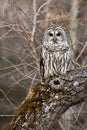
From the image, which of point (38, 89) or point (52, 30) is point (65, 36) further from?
point (38, 89)

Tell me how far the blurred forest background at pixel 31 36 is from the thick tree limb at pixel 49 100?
2787 mm

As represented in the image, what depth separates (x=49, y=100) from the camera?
5.66 metres

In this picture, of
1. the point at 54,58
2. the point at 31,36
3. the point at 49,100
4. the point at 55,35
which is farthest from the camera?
the point at 31,36

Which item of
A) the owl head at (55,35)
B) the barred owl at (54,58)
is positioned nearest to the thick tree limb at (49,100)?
Result: the barred owl at (54,58)

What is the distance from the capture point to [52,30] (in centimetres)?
827

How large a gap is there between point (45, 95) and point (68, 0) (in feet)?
30.1

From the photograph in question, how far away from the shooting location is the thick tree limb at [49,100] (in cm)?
556

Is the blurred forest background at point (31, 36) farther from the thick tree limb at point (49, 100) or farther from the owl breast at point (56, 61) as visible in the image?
the thick tree limb at point (49, 100)

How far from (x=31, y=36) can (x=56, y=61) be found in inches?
58.7

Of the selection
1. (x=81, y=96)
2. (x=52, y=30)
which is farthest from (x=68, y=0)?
(x=81, y=96)

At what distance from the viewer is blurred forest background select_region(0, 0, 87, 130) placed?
915 centimetres

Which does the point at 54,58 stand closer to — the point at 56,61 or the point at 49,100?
the point at 56,61

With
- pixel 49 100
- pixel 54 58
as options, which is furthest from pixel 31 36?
pixel 49 100

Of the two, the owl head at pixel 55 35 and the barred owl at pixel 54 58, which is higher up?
the owl head at pixel 55 35
